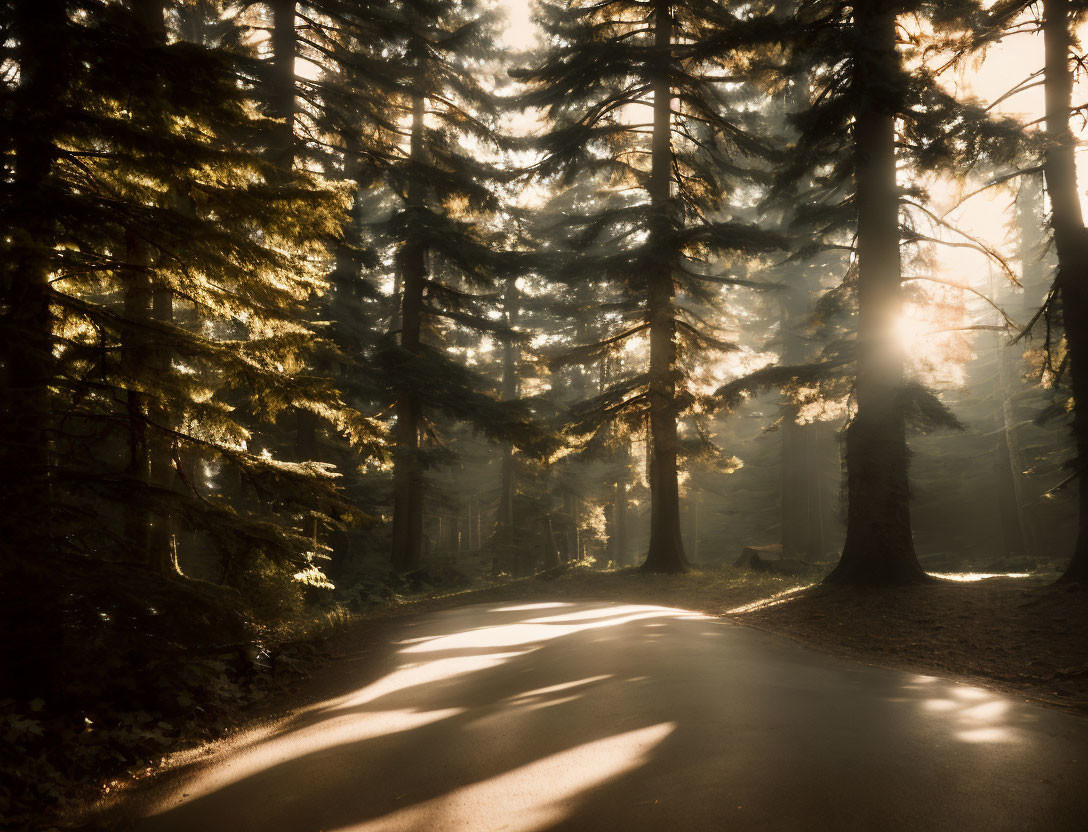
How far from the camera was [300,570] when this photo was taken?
6.23m

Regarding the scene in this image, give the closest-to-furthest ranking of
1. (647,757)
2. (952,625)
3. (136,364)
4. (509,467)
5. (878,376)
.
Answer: (647,757) < (136,364) < (952,625) < (878,376) < (509,467)

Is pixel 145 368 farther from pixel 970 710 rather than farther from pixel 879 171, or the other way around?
pixel 879 171

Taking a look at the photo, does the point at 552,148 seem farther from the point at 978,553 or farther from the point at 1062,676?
the point at 978,553

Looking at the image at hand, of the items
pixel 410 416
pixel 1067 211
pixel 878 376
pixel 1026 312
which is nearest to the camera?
pixel 1067 211

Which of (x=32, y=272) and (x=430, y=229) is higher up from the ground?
(x=430, y=229)

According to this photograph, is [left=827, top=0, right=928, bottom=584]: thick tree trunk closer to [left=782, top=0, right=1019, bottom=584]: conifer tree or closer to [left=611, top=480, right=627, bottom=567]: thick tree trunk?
[left=782, top=0, right=1019, bottom=584]: conifer tree

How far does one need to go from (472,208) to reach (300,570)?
15.5 meters

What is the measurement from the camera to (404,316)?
19.7 meters

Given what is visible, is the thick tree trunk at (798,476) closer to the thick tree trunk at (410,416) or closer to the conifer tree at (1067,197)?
the conifer tree at (1067,197)

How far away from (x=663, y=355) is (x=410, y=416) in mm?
7746

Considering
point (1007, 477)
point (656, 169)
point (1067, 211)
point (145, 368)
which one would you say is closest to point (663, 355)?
point (656, 169)

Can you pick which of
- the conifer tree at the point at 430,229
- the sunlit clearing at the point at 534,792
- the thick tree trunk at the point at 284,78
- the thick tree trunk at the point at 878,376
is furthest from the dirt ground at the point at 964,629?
the thick tree trunk at the point at 284,78

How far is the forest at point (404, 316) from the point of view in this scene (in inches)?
195

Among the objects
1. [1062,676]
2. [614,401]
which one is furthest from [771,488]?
[1062,676]
